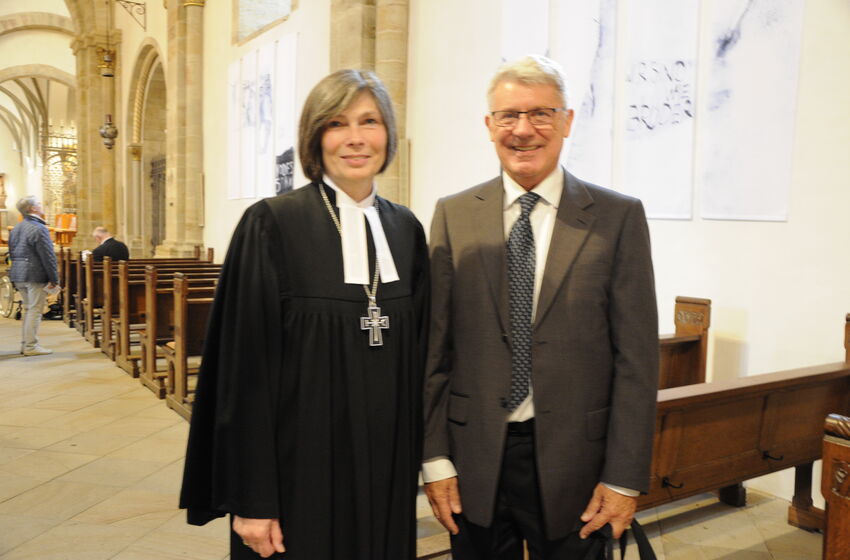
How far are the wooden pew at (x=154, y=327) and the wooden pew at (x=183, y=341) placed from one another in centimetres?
25

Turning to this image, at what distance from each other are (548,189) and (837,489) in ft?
3.29

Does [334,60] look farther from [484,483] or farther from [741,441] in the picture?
[484,483]

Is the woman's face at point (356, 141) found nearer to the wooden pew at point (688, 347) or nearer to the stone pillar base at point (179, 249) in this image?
the wooden pew at point (688, 347)

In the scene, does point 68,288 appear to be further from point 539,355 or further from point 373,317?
point 539,355

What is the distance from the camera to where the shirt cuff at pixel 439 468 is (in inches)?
62.5

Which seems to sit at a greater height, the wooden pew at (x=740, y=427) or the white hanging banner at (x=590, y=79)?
the white hanging banner at (x=590, y=79)

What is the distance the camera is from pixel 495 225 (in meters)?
1.61

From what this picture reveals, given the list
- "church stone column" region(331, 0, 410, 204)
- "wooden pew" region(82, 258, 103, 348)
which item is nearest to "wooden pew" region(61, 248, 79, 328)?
"wooden pew" region(82, 258, 103, 348)

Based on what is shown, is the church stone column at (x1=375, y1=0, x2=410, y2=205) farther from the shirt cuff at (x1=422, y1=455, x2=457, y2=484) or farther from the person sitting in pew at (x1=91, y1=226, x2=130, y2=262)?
the shirt cuff at (x1=422, y1=455, x2=457, y2=484)

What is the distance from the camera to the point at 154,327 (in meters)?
6.37

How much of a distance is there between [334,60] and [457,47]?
180cm

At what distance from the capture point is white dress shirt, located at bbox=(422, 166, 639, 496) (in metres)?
1.57

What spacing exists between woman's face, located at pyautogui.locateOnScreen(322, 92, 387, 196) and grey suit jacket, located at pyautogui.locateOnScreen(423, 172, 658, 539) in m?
0.30

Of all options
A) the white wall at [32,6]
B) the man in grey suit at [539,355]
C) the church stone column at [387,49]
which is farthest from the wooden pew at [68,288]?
the white wall at [32,6]
